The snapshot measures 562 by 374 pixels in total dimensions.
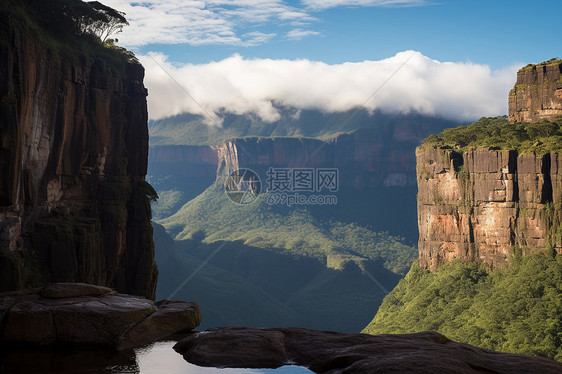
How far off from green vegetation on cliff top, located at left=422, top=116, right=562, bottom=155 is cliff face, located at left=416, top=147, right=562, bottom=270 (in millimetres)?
1382

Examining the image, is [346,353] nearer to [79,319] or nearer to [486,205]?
[79,319]

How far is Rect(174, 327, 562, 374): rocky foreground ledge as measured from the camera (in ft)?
39.1

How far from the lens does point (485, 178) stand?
72.9m

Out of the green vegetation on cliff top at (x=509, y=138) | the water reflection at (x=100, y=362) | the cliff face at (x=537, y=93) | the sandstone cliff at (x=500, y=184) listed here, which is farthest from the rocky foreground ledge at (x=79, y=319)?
the cliff face at (x=537, y=93)

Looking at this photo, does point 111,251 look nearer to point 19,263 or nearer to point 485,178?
point 19,263

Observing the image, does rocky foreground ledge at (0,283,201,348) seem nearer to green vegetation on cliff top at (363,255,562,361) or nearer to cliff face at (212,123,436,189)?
green vegetation on cliff top at (363,255,562,361)

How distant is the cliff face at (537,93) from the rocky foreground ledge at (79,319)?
7154 centimetres

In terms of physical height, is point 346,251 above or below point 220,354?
below

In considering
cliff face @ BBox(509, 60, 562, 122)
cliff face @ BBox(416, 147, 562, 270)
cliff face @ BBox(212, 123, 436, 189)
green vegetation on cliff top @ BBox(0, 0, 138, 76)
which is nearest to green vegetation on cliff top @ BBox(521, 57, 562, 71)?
cliff face @ BBox(509, 60, 562, 122)

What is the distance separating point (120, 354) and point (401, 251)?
149 meters

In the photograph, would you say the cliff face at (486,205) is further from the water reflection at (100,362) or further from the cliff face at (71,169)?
the water reflection at (100,362)

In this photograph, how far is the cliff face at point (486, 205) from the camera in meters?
65.9

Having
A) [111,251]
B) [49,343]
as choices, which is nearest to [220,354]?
[49,343]

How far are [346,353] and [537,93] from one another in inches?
2911
